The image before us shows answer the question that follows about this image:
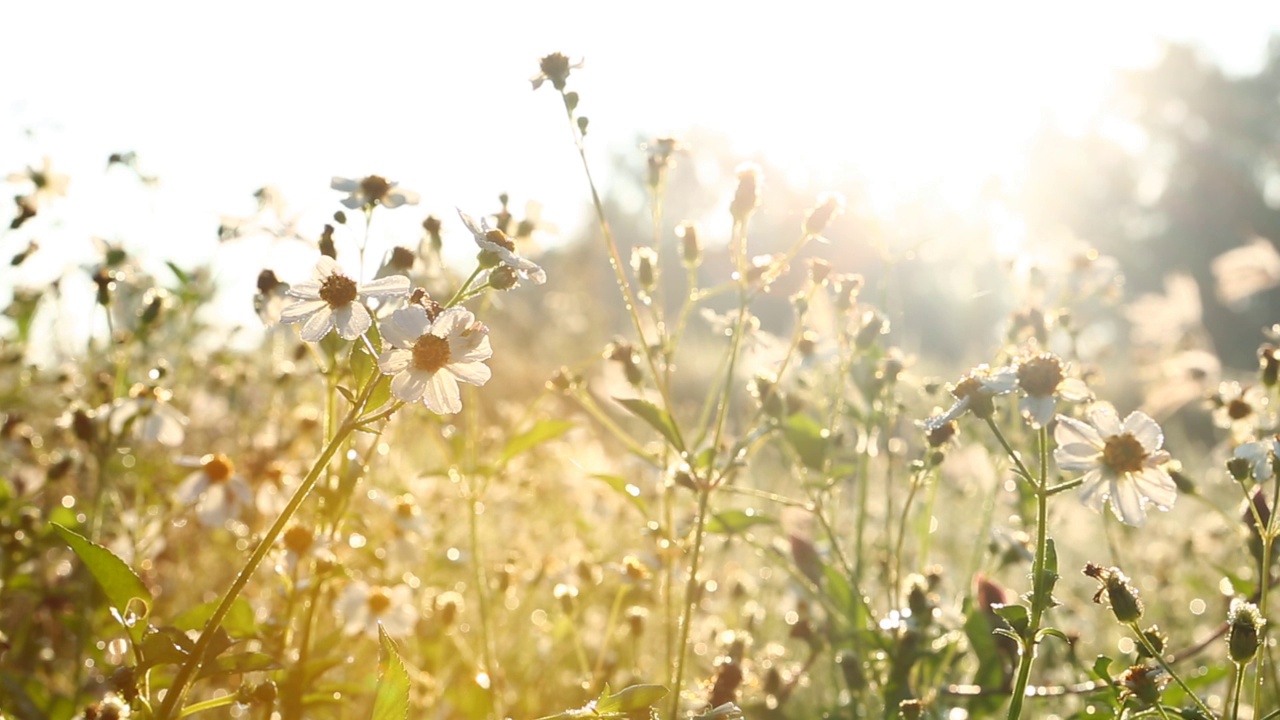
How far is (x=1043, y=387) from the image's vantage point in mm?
1235

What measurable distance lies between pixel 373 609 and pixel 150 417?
55cm

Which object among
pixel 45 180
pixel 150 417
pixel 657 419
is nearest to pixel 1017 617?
pixel 657 419

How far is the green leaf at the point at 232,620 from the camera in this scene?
137cm

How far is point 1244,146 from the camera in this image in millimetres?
25797

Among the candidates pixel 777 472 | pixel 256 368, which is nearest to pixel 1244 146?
pixel 777 472

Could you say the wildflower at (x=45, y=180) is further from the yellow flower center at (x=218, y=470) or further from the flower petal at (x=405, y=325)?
the flower petal at (x=405, y=325)

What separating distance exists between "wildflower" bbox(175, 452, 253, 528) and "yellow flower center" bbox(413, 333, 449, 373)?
2.98 ft

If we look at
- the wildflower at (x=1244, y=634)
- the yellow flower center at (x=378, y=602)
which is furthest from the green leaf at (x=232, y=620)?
the wildflower at (x=1244, y=634)

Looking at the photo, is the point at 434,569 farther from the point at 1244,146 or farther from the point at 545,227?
the point at 1244,146

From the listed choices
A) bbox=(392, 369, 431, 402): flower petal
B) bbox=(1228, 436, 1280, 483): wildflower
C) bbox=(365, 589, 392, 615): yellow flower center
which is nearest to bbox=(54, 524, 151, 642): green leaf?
bbox=(392, 369, 431, 402): flower petal

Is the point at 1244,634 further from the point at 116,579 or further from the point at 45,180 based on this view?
the point at 45,180

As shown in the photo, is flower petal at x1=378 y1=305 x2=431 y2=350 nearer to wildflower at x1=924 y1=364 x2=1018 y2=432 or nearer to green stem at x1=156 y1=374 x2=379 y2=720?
green stem at x1=156 y1=374 x2=379 y2=720

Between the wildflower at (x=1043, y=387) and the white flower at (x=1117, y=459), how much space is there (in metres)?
0.03

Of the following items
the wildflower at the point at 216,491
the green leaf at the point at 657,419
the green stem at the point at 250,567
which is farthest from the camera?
the wildflower at the point at 216,491
